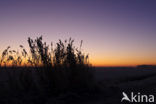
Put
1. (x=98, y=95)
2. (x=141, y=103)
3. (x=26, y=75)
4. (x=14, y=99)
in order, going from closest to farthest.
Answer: (x=141, y=103) < (x=14, y=99) < (x=98, y=95) < (x=26, y=75)

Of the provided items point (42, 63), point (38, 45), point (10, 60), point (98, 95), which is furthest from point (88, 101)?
point (10, 60)

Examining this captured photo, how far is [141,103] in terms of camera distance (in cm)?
455

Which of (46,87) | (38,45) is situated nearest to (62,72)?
(46,87)

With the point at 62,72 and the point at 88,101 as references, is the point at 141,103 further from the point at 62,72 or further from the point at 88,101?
the point at 62,72

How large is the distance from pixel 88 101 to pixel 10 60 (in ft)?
8.71

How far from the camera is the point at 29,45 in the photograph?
576 centimetres

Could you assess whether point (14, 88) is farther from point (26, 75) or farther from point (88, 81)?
point (88, 81)

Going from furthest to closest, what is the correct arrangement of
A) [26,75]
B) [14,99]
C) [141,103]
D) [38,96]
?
[26,75], [38,96], [14,99], [141,103]

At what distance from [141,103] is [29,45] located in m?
3.20

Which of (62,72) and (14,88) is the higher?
(62,72)

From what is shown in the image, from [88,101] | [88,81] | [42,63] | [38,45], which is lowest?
[88,101]

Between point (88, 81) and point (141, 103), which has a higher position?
point (88, 81)

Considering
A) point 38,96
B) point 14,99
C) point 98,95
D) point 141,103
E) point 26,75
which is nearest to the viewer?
point 141,103

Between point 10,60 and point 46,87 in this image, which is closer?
point 46,87
